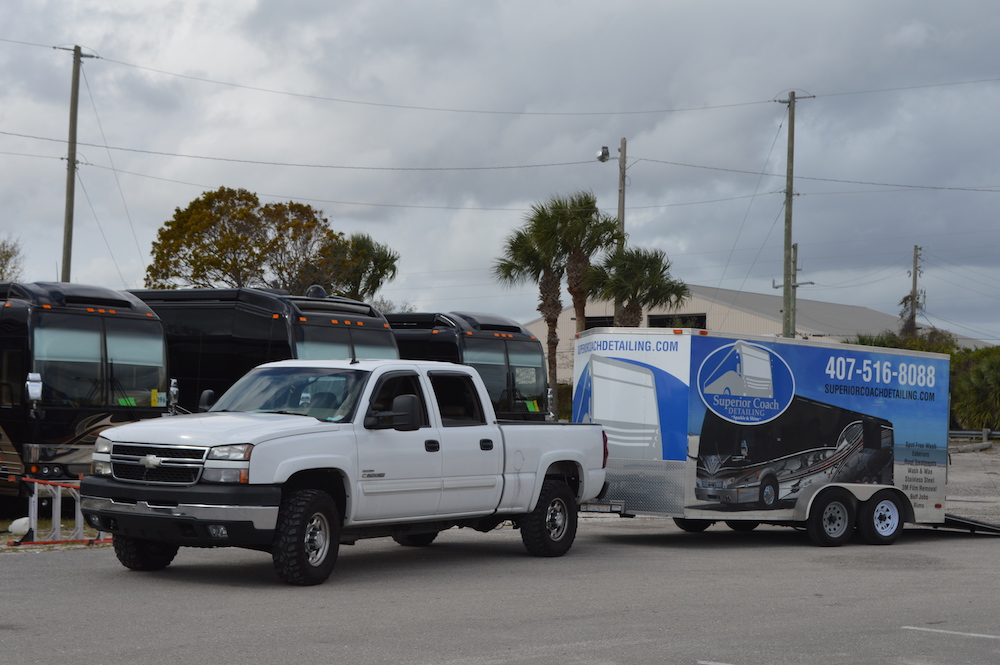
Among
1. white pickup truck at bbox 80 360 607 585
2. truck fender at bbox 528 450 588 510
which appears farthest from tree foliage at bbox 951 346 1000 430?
white pickup truck at bbox 80 360 607 585

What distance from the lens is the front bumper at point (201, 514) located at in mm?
9383

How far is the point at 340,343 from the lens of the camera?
1936 centimetres

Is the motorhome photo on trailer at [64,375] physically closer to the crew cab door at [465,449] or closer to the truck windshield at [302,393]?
the truck windshield at [302,393]

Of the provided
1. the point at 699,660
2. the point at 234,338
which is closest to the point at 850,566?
the point at 699,660

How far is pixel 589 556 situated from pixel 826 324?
2693 inches

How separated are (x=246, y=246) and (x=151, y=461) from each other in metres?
36.4

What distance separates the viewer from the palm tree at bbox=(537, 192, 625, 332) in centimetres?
3725

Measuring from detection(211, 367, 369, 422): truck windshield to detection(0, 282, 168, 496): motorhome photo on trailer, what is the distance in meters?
4.67

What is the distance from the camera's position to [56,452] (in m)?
15.1

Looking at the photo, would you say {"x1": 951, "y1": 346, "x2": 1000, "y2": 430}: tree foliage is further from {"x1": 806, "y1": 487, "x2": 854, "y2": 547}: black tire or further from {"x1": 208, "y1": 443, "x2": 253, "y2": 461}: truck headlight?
{"x1": 208, "y1": 443, "x2": 253, "y2": 461}: truck headlight

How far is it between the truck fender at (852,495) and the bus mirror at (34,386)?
9.69 meters

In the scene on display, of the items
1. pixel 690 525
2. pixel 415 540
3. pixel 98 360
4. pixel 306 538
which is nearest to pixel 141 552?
pixel 306 538

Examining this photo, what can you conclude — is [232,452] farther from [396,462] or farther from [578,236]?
[578,236]

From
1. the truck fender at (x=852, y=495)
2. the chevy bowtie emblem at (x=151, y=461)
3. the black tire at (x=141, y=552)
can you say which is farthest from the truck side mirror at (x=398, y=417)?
the truck fender at (x=852, y=495)
